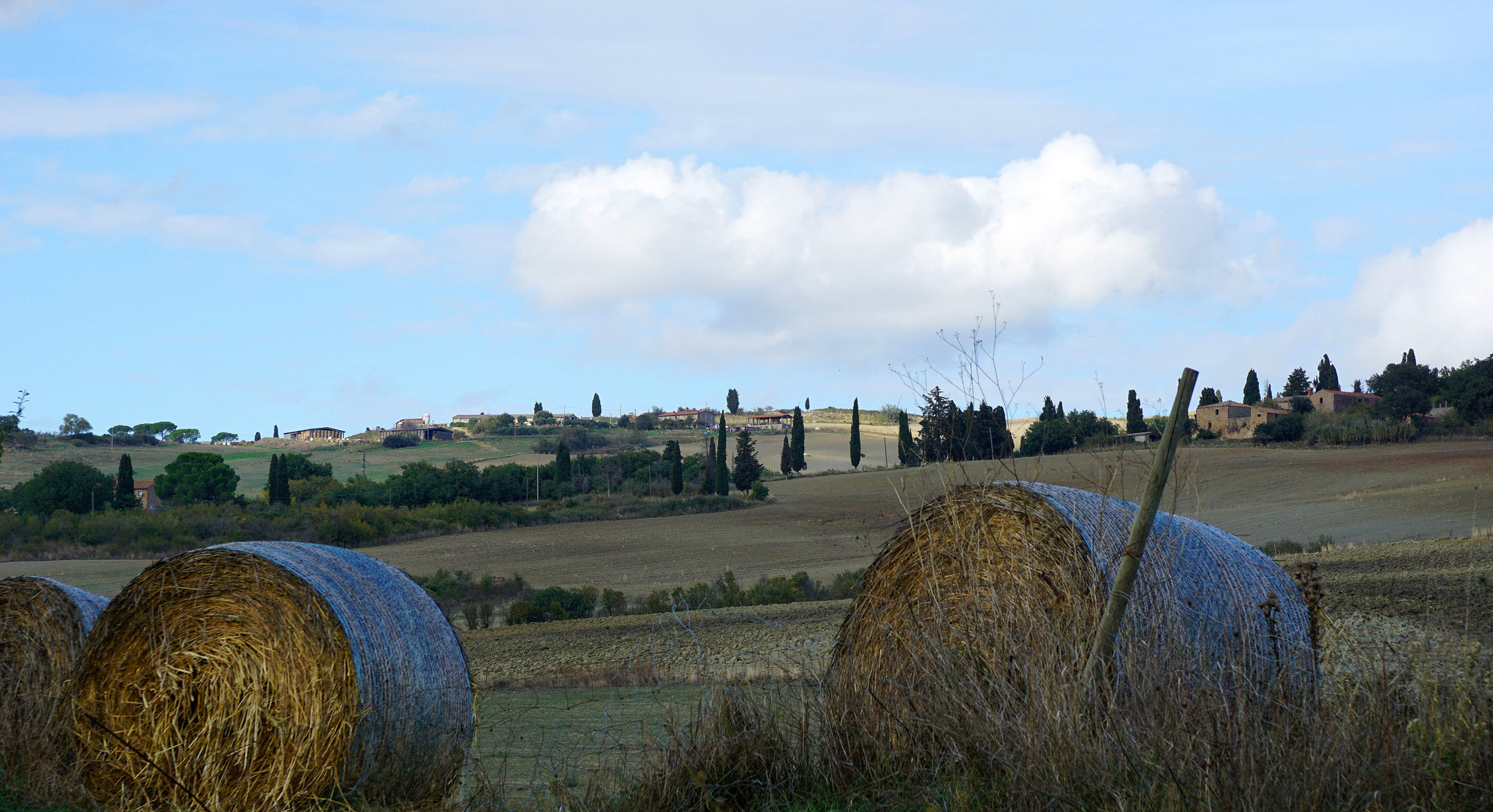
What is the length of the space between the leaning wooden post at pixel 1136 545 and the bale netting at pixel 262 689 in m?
4.88

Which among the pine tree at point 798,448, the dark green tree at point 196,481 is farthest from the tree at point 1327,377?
the dark green tree at point 196,481

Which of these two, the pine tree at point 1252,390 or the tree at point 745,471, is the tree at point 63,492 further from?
the pine tree at point 1252,390

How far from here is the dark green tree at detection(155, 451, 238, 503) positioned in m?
66.2

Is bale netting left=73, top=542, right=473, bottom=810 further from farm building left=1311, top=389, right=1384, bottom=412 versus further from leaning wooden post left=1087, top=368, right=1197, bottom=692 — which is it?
farm building left=1311, top=389, right=1384, bottom=412

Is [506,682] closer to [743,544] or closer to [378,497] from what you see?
[743,544]

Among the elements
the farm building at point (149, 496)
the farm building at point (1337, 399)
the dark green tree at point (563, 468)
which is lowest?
the farm building at point (149, 496)

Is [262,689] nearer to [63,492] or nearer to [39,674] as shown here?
[39,674]

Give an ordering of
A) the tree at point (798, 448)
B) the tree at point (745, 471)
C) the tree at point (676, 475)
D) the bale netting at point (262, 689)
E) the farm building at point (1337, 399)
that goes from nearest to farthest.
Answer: the bale netting at point (262, 689), the tree at point (676, 475), the tree at point (745, 471), the farm building at point (1337, 399), the tree at point (798, 448)

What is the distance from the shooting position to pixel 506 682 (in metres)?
18.5

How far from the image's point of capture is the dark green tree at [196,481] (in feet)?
217

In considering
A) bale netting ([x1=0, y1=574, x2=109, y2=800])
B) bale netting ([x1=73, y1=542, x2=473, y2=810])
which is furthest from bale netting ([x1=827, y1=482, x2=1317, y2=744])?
bale netting ([x1=0, y1=574, x2=109, y2=800])

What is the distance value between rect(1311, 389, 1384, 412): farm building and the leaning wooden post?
271 feet

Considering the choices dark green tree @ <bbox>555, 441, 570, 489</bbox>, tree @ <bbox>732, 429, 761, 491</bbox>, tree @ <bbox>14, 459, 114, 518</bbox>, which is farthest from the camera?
dark green tree @ <bbox>555, 441, 570, 489</bbox>

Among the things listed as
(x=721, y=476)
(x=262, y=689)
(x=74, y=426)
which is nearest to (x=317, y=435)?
(x=74, y=426)
